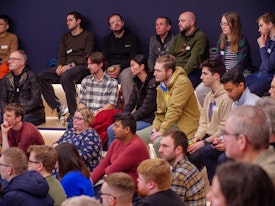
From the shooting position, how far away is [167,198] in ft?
11.6

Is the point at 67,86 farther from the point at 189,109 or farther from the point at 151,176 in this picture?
the point at 151,176

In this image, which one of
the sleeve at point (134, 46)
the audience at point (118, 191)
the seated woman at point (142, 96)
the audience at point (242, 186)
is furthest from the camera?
the sleeve at point (134, 46)

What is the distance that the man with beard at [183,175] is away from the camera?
4.16 meters

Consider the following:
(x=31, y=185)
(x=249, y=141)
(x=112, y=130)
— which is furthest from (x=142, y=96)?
(x=249, y=141)

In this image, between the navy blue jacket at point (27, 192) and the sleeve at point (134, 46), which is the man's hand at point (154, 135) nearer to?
the sleeve at point (134, 46)

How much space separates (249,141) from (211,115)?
2.70 metres

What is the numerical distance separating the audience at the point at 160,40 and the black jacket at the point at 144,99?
75 cm

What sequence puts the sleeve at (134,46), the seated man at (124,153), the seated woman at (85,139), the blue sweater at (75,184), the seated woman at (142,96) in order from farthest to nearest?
1. the sleeve at (134,46)
2. the seated woman at (142,96)
3. the seated woman at (85,139)
4. the seated man at (124,153)
5. the blue sweater at (75,184)

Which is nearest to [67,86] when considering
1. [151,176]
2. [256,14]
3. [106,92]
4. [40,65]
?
[106,92]

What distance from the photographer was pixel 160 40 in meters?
7.18

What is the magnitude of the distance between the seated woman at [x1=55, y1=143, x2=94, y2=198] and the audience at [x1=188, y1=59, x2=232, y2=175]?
3.81ft

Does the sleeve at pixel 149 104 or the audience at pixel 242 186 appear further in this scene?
the sleeve at pixel 149 104

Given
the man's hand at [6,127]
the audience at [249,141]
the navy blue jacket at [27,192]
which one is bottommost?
the man's hand at [6,127]

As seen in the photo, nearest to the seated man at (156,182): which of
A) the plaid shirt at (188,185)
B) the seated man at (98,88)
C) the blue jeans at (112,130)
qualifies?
the plaid shirt at (188,185)
